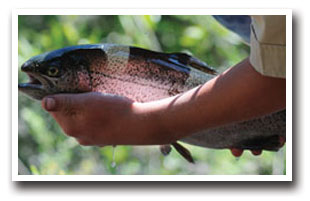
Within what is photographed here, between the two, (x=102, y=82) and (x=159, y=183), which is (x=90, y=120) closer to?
(x=102, y=82)

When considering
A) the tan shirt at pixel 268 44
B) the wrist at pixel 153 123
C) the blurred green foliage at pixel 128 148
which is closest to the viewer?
the tan shirt at pixel 268 44

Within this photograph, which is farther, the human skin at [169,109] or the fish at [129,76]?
the fish at [129,76]

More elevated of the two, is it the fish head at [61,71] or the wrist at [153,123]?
the fish head at [61,71]

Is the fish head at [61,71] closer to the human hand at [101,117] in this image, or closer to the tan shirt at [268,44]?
the human hand at [101,117]

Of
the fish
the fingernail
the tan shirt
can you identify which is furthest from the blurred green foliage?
the tan shirt

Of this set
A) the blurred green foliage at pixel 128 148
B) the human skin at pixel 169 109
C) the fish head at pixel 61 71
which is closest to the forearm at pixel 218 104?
the human skin at pixel 169 109
